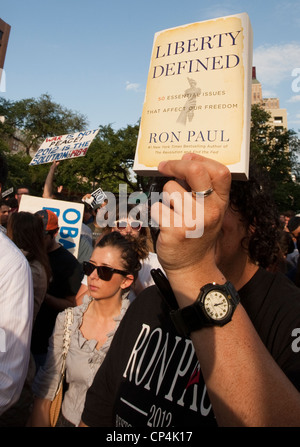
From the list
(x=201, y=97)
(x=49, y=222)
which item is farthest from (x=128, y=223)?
(x=201, y=97)

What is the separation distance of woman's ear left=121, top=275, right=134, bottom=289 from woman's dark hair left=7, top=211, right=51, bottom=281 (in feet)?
2.20

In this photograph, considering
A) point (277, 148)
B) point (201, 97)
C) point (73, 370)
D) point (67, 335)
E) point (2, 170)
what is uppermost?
point (277, 148)

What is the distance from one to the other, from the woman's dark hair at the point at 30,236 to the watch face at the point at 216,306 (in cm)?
221

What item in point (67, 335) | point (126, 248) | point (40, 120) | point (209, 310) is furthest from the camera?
point (40, 120)

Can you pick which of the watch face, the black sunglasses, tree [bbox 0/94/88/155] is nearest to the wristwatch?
the watch face

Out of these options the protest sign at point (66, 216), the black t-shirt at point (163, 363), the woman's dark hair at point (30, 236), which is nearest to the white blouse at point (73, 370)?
the black t-shirt at point (163, 363)

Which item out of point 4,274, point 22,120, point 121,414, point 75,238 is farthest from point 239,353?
point 22,120

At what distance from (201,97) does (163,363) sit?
0.97 metres

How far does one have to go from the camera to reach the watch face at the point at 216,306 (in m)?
0.86

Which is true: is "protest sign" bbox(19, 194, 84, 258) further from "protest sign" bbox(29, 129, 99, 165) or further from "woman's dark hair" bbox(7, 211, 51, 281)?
"woman's dark hair" bbox(7, 211, 51, 281)

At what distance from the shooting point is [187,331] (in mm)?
→ 898

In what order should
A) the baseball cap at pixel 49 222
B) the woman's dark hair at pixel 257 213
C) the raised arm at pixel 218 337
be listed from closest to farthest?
the raised arm at pixel 218 337 → the woman's dark hair at pixel 257 213 → the baseball cap at pixel 49 222

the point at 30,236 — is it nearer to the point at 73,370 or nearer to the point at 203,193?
the point at 73,370

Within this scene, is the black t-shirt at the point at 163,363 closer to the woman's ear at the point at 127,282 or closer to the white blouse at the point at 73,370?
the white blouse at the point at 73,370
